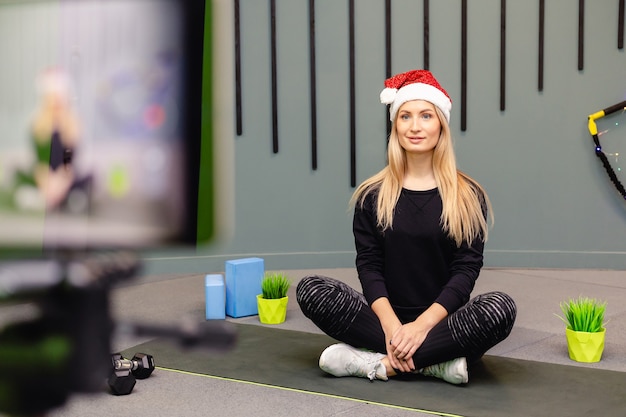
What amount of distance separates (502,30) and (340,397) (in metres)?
2.16

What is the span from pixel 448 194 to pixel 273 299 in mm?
805

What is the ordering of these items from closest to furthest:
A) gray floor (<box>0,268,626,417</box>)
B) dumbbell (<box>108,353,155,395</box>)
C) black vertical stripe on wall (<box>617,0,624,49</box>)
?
dumbbell (<box>108,353,155,395</box>)
gray floor (<box>0,268,626,417</box>)
black vertical stripe on wall (<box>617,0,624,49</box>)

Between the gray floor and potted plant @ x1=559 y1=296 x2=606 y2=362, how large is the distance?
3 cm

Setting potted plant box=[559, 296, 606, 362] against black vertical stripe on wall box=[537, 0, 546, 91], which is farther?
black vertical stripe on wall box=[537, 0, 546, 91]

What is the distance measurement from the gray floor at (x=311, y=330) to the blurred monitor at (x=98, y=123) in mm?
521

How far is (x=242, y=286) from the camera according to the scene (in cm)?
262

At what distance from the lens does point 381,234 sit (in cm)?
198

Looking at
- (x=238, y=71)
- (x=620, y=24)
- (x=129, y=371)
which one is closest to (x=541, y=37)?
(x=620, y=24)

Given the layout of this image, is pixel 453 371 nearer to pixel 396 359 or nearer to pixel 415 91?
pixel 396 359

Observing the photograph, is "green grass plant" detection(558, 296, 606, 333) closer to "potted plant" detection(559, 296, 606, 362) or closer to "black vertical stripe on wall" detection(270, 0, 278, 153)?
"potted plant" detection(559, 296, 606, 362)

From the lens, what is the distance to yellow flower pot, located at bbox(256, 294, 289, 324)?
2508 mm

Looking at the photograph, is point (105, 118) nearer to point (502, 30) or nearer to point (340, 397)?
point (340, 397)

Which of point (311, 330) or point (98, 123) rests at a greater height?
point (98, 123)

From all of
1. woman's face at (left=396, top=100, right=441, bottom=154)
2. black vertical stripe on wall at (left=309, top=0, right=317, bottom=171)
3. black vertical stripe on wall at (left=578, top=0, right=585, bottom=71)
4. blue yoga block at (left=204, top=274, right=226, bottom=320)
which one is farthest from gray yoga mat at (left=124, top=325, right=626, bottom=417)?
black vertical stripe on wall at (left=578, top=0, right=585, bottom=71)
